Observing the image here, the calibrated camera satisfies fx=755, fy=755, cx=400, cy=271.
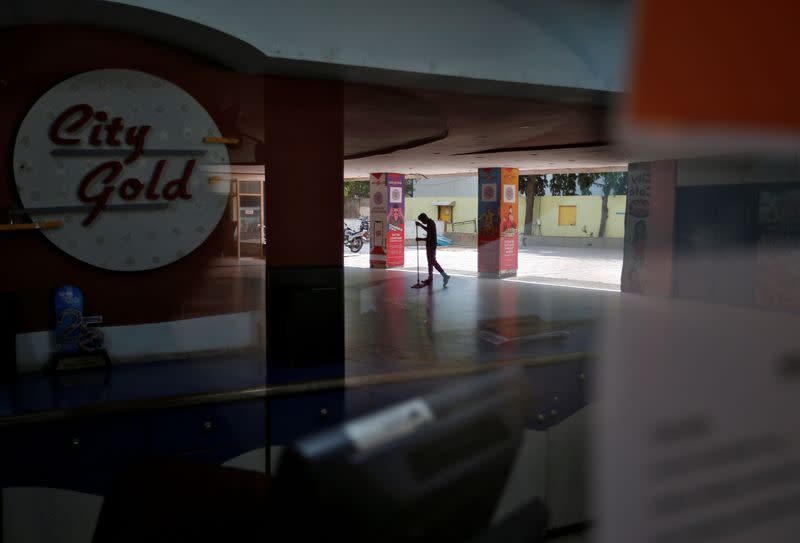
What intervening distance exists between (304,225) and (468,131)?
407cm

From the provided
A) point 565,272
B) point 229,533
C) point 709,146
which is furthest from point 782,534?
point 565,272

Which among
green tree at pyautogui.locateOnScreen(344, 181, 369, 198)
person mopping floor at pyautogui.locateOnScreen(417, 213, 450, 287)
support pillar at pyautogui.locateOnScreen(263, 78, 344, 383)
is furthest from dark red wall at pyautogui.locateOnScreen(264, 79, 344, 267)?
green tree at pyautogui.locateOnScreen(344, 181, 369, 198)

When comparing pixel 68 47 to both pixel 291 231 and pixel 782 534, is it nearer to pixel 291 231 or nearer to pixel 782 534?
pixel 291 231

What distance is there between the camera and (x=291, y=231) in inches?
211

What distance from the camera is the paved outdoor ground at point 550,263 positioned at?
14.8 metres

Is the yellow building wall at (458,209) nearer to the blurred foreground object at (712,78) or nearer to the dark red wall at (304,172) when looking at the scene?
the dark red wall at (304,172)

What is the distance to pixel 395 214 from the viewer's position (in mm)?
15508

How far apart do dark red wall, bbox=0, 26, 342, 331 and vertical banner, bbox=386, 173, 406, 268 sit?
9.93 m

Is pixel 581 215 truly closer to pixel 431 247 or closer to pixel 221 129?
pixel 431 247

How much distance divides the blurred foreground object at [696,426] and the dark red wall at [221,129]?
4745mm

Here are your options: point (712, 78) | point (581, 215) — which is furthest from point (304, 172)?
point (581, 215)

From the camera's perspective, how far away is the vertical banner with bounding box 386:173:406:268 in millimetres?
15617

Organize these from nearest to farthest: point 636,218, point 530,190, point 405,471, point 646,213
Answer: point 405,471
point 646,213
point 636,218
point 530,190

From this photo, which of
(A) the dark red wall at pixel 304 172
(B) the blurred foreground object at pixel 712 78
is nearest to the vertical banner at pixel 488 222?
(A) the dark red wall at pixel 304 172
